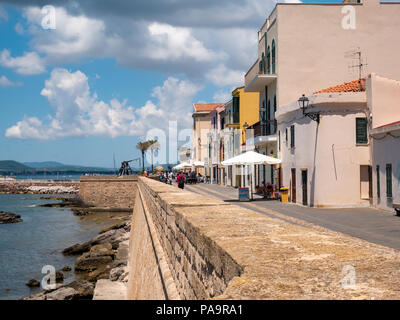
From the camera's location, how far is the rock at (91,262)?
2425cm

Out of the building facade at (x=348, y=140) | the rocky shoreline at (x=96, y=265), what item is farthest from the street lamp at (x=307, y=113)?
the rocky shoreline at (x=96, y=265)

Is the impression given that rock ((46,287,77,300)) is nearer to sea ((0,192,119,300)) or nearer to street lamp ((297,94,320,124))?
sea ((0,192,119,300))

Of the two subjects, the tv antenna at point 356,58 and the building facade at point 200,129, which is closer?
the tv antenna at point 356,58

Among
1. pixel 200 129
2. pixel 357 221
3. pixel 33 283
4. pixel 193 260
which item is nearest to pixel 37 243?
pixel 33 283

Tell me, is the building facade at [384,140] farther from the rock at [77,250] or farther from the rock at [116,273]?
the rock at [77,250]

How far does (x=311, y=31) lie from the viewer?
27.7 m

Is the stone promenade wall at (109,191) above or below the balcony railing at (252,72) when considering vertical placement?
below

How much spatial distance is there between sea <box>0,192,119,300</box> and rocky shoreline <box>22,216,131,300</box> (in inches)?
37.0

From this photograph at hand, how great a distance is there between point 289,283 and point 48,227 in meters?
44.8

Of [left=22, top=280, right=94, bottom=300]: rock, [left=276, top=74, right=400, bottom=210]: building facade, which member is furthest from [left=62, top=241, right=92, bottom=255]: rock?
[left=276, top=74, right=400, bottom=210]: building facade

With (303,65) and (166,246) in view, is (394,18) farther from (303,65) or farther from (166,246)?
(166,246)

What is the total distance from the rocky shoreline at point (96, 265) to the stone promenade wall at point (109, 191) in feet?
50.5

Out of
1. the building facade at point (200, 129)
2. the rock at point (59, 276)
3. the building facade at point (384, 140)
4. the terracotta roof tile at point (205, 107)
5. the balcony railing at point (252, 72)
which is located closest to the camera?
the building facade at point (384, 140)
